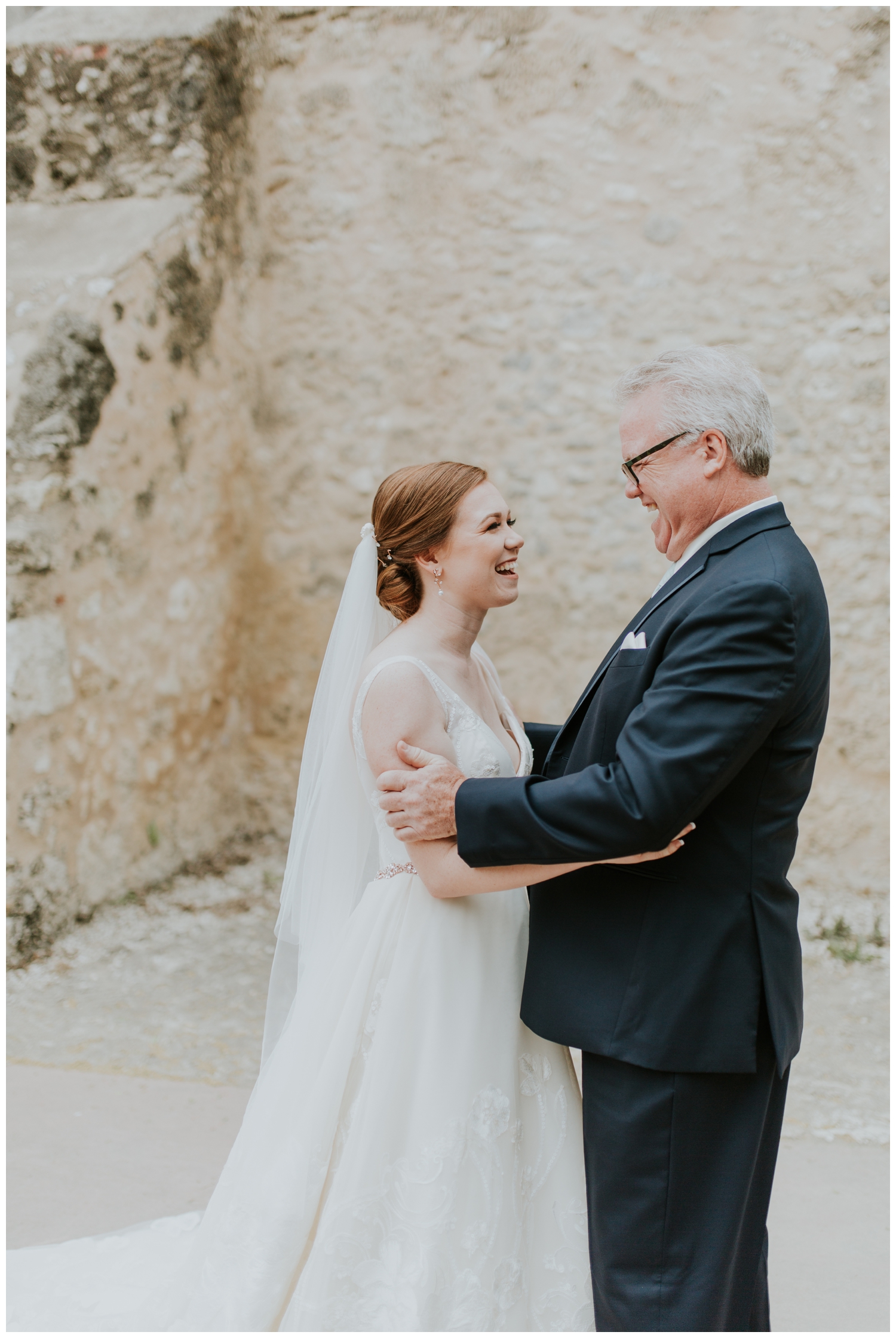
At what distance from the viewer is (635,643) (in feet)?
6.41

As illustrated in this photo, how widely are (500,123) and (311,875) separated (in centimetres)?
459

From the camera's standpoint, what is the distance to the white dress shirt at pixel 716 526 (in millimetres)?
1981

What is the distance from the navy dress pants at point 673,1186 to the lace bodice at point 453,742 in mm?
633

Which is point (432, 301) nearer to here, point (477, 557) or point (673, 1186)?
point (477, 557)

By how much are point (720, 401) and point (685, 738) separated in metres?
0.69

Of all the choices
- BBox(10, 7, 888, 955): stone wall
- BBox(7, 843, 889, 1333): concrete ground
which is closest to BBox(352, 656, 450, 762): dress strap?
BBox(7, 843, 889, 1333): concrete ground

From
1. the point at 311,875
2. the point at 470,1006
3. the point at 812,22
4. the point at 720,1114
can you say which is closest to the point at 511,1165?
the point at 470,1006

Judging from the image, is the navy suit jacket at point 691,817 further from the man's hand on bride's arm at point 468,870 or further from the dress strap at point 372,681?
the dress strap at point 372,681

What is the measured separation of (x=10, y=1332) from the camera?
2346mm

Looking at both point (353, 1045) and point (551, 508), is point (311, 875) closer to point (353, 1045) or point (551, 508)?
point (353, 1045)

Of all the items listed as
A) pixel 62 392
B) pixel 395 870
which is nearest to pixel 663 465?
pixel 395 870

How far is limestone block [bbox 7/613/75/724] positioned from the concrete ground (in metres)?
1.09

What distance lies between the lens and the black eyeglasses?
201cm

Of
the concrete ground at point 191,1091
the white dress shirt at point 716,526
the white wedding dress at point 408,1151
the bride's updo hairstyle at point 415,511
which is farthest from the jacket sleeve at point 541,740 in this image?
the concrete ground at point 191,1091
